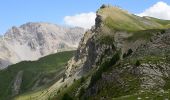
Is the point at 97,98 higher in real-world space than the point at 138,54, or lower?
lower

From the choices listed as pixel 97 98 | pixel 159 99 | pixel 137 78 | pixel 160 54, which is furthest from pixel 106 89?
pixel 159 99

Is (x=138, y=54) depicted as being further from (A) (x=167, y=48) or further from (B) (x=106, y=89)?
(B) (x=106, y=89)

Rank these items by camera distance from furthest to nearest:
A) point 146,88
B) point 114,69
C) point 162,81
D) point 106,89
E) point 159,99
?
point 114,69
point 106,89
point 162,81
point 146,88
point 159,99

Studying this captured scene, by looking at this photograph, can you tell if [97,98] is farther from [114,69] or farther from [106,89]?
[114,69]

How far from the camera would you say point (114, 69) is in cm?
6475

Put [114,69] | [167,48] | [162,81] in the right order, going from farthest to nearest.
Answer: [167,48] → [114,69] → [162,81]

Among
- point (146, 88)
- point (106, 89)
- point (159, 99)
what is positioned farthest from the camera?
point (106, 89)

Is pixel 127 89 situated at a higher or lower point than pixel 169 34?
lower

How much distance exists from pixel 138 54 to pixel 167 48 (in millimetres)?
5788

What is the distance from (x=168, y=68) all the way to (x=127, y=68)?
609 centimetres

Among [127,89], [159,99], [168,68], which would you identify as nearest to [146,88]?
[127,89]

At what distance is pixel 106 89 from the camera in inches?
2394

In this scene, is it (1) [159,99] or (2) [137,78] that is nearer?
(1) [159,99]

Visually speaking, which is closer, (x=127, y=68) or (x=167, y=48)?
(x=127, y=68)
